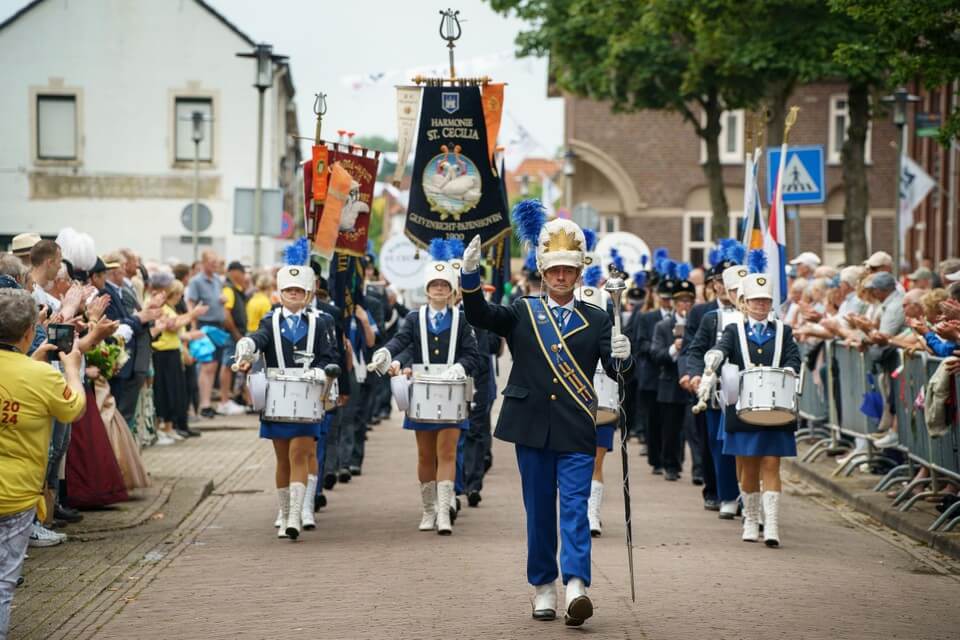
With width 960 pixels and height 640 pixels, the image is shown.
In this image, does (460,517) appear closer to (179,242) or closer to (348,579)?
(348,579)

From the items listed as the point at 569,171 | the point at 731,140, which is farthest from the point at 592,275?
the point at 731,140

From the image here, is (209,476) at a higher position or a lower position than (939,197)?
lower

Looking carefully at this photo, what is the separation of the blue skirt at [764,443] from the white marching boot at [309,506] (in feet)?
10.6

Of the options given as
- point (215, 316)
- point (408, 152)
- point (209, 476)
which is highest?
point (408, 152)

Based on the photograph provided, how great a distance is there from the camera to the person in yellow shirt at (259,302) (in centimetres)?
2358

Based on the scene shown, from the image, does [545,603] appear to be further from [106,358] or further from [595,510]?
[106,358]

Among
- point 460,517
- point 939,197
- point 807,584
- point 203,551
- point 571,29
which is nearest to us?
point 807,584

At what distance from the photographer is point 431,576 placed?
10305 mm

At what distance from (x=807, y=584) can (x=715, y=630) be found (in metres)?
1.87

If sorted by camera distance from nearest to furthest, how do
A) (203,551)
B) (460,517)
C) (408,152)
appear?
1. (203,551)
2. (460,517)
3. (408,152)

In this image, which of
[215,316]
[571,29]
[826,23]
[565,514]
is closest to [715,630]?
[565,514]

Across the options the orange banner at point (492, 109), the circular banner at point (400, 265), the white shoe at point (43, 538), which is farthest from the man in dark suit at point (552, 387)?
the circular banner at point (400, 265)

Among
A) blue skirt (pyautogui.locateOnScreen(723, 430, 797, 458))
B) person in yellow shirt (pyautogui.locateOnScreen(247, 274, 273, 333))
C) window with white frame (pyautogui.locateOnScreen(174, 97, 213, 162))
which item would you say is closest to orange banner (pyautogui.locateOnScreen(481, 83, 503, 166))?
blue skirt (pyautogui.locateOnScreen(723, 430, 797, 458))

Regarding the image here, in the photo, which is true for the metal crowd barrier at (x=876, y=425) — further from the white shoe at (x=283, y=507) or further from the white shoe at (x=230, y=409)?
the white shoe at (x=230, y=409)
